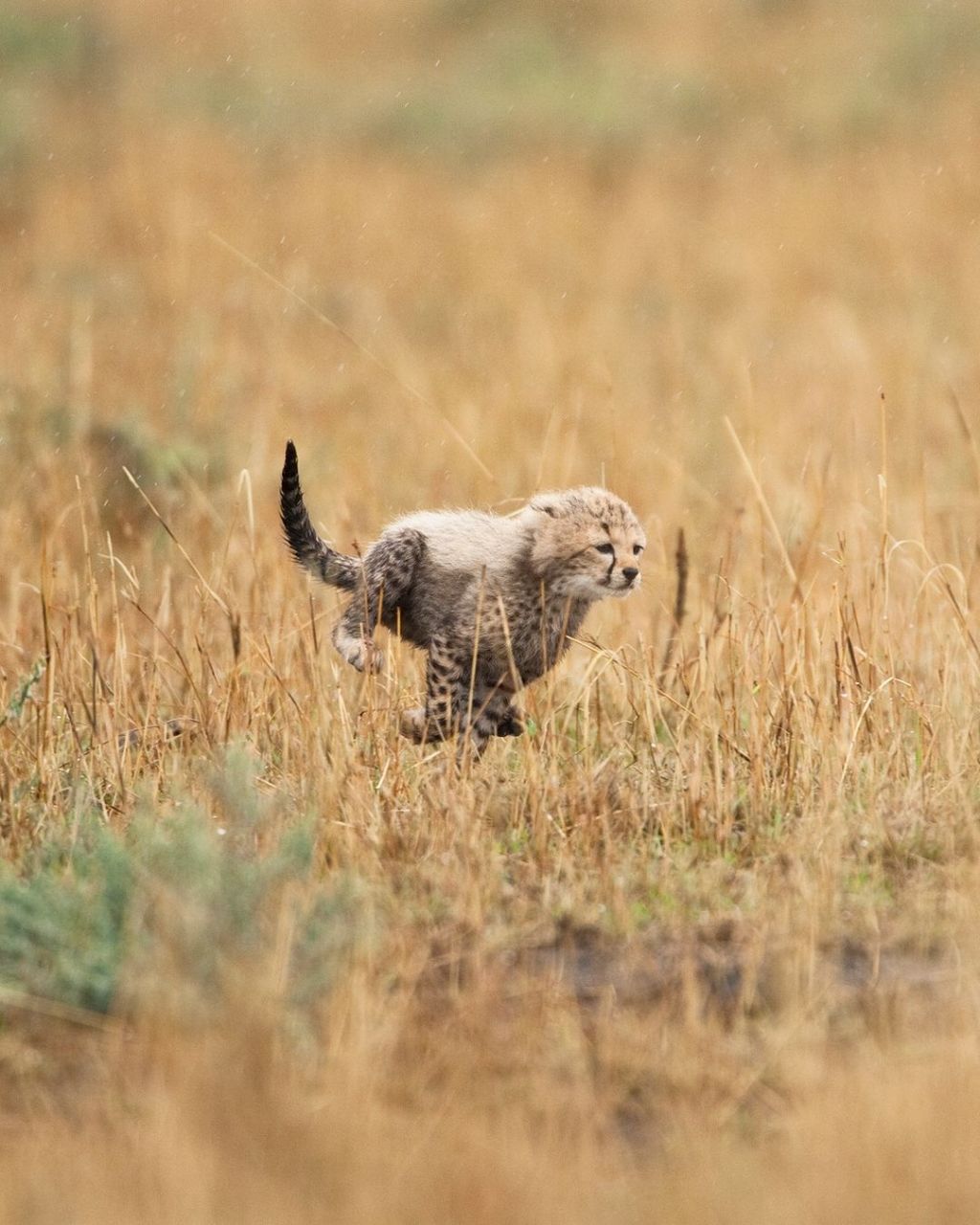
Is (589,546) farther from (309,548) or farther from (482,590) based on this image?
(309,548)

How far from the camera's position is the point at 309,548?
506 centimetres

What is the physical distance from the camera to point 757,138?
18.1 meters

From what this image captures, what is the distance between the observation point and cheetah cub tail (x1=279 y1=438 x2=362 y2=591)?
16.1 feet

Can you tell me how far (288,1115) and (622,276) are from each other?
11.6 m

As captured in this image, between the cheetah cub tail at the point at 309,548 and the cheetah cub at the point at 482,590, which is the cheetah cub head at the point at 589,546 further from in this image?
the cheetah cub tail at the point at 309,548

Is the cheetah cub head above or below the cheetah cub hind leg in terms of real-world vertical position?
above

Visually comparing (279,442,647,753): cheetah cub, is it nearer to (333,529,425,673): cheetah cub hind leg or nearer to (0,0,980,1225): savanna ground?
(333,529,425,673): cheetah cub hind leg

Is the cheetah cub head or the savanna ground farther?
the cheetah cub head

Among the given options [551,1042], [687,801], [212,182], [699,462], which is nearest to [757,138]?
[212,182]

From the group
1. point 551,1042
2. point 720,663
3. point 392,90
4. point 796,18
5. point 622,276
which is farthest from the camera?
point 796,18

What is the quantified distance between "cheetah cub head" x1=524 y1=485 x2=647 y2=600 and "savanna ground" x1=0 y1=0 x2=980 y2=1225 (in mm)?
500

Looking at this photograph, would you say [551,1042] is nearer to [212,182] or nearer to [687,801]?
[687,801]

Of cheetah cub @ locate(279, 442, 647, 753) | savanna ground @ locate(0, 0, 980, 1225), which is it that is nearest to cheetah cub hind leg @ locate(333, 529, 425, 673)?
cheetah cub @ locate(279, 442, 647, 753)

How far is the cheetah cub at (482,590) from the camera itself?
4.86 meters
